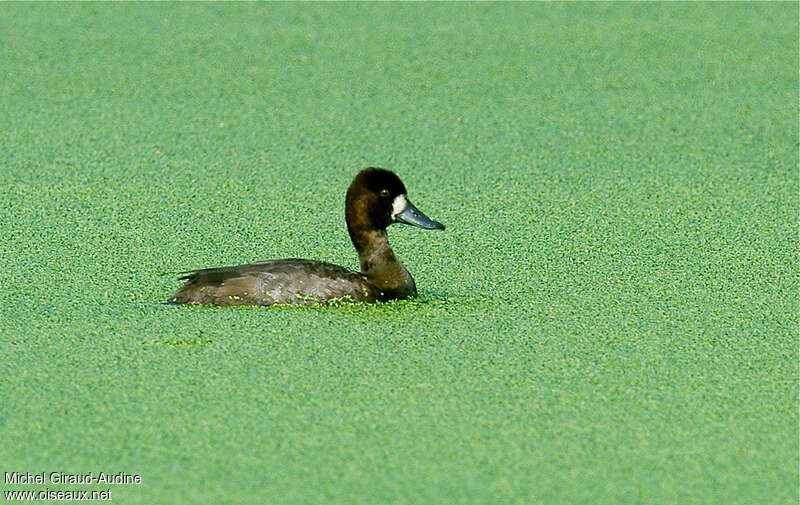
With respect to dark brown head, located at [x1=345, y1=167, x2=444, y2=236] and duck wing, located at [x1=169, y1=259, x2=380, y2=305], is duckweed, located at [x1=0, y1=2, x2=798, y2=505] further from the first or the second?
dark brown head, located at [x1=345, y1=167, x2=444, y2=236]

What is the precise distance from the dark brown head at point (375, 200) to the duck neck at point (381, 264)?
0.02m

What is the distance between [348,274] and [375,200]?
0.21 meters

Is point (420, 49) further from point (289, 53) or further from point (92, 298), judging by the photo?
point (92, 298)

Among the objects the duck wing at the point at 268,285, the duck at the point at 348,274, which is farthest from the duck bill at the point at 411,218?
the duck wing at the point at 268,285

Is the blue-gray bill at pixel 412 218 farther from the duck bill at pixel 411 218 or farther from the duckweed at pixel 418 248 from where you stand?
the duckweed at pixel 418 248

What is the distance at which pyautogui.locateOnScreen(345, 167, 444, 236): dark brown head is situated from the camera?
3.73 meters

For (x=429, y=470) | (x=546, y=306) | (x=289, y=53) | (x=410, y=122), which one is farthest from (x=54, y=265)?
(x=289, y=53)

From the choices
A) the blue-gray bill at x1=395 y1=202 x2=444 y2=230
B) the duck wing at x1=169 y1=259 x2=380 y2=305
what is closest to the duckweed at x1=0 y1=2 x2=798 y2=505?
the duck wing at x1=169 y1=259 x2=380 y2=305

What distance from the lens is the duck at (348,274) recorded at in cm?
354

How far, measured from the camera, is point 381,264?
12.1 ft

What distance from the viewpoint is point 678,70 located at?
6.52 metres

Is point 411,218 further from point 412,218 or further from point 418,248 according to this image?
point 418,248

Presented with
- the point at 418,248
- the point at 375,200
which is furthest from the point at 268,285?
the point at 418,248

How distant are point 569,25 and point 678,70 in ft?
3.07
